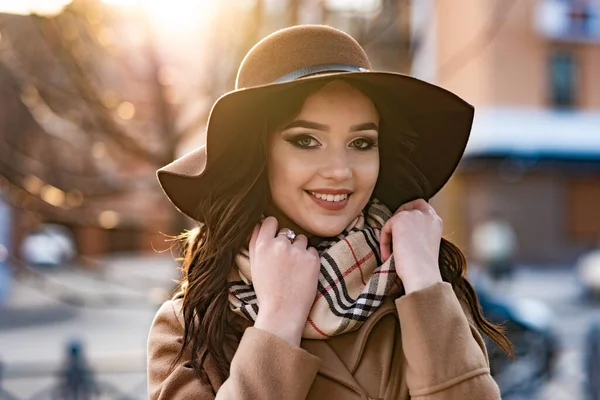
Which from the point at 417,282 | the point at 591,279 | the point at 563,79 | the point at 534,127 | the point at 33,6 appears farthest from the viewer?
the point at 563,79

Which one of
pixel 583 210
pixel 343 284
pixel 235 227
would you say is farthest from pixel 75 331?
pixel 583 210

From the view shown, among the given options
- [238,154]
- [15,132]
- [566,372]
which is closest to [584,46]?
[566,372]

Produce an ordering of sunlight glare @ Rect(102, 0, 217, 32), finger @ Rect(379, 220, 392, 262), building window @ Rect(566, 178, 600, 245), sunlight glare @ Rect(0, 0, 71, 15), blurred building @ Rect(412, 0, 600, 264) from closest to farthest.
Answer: finger @ Rect(379, 220, 392, 262) → sunlight glare @ Rect(0, 0, 71, 15) → sunlight glare @ Rect(102, 0, 217, 32) → blurred building @ Rect(412, 0, 600, 264) → building window @ Rect(566, 178, 600, 245)

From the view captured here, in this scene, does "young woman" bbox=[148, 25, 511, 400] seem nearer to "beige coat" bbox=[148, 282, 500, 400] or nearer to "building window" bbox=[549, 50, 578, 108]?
"beige coat" bbox=[148, 282, 500, 400]

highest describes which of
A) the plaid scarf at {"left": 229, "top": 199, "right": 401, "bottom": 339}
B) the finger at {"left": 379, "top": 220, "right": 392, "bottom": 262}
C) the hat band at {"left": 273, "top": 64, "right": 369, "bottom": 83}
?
the hat band at {"left": 273, "top": 64, "right": 369, "bottom": 83}

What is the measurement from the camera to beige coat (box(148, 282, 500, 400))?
148cm

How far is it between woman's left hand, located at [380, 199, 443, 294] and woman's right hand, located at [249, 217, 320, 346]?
0.17 metres

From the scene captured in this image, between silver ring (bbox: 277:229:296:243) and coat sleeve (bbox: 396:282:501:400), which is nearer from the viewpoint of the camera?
coat sleeve (bbox: 396:282:501:400)

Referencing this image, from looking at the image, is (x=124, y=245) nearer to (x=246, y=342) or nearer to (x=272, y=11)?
(x=272, y=11)

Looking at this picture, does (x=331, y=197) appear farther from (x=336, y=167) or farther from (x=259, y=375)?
(x=259, y=375)

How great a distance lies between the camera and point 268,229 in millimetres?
1642

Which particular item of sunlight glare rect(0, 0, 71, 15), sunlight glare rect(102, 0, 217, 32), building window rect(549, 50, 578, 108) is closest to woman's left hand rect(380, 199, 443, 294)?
sunlight glare rect(0, 0, 71, 15)

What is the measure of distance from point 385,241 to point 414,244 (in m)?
0.08

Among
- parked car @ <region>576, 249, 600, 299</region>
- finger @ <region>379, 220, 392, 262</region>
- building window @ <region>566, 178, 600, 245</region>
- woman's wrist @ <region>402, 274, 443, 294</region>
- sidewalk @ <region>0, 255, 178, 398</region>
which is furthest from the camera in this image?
building window @ <region>566, 178, 600, 245</region>
